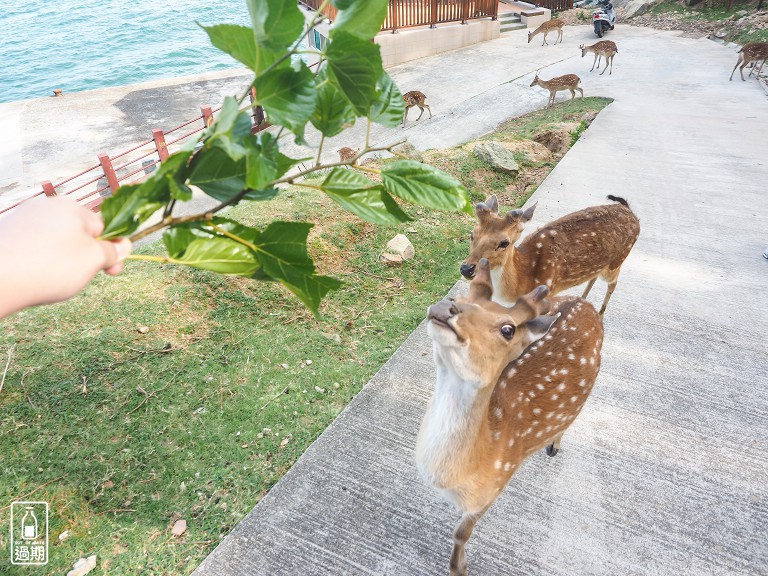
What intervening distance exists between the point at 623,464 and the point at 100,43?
43.6 m

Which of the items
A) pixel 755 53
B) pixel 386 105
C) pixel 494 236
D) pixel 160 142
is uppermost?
pixel 386 105

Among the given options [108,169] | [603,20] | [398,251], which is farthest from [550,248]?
[603,20]

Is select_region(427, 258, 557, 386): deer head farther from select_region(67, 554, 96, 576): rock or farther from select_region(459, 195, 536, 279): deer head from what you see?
select_region(67, 554, 96, 576): rock

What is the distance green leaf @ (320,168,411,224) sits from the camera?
910 millimetres

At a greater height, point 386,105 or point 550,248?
point 386,105

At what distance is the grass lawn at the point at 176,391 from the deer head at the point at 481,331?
1.89m

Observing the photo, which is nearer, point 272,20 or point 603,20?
point 272,20

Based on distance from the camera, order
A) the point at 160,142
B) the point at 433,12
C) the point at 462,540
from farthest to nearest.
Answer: the point at 433,12
the point at 160,142
the point at 462,540

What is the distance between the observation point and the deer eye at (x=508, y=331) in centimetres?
198

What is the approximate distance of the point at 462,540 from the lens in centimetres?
255

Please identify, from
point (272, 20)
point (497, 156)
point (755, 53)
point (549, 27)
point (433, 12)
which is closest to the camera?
point (272, 20)

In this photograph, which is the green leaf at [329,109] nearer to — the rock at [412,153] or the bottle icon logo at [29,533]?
the bottle icon logo at [29,533]

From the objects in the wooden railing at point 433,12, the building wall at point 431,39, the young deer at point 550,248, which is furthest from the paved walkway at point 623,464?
the wooden railing at point 433,12

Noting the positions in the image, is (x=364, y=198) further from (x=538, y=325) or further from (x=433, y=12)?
(x=433, y=12)
